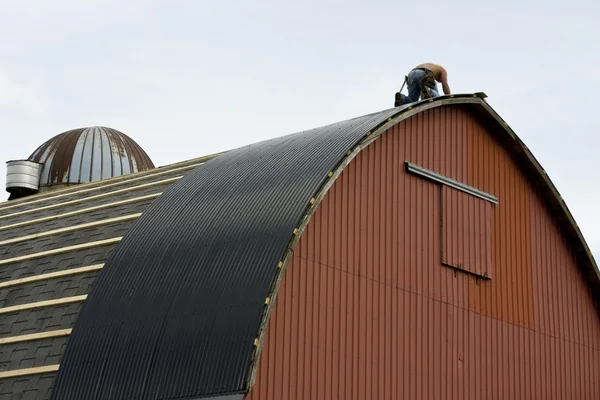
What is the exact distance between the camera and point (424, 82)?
30031 millimetres

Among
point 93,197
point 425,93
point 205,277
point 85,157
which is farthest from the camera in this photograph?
point 85,157

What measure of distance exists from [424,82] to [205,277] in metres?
10.3

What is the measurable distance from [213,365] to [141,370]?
5.87 ft

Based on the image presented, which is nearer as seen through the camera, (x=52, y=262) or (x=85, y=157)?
(x=52, y=262)

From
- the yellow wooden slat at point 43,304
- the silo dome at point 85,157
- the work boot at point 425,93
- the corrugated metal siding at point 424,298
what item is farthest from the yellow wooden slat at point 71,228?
the silo dome at point 85,157

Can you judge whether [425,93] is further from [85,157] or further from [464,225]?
[85,157]

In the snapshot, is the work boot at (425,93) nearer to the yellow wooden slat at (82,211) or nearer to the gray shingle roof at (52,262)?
the gray shingle roof at (52,262)

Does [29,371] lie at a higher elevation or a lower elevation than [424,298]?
lower

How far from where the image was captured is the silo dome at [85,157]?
4953 cm

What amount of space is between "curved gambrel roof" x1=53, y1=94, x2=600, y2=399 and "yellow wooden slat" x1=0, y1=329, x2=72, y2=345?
0.63 meters

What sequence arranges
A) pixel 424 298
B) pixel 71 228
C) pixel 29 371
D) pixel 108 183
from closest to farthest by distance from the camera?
1. pixel 29 371
2. pixel 424 298
3. pixel 71 228
4. pixel 108 183

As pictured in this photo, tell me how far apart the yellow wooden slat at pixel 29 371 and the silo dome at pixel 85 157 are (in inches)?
973

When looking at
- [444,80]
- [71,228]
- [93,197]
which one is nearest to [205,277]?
[71,228]

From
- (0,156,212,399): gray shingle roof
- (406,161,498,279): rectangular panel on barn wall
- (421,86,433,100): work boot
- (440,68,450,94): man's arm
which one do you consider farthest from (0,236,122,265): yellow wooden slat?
(440,68,450,94): man's arm
